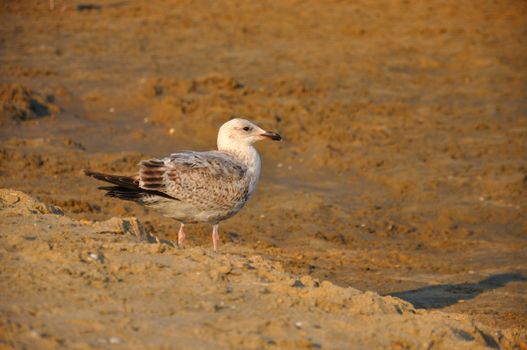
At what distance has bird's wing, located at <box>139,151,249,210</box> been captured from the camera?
7723 millimetres

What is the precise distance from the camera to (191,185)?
25.6 ft

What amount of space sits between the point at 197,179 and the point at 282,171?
15.9 feet

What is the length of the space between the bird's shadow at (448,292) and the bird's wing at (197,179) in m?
1.81

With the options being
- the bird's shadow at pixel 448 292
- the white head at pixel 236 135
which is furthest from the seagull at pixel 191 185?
the bird's shadow at pixel 448 292

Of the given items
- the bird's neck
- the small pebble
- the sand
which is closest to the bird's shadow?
the sand

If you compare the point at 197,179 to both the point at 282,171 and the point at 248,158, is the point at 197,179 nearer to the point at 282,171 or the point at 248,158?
the point at 248,158

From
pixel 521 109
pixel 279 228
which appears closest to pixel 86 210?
pixel 279 228

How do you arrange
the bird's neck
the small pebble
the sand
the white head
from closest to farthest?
the small pebble → the sand → the bird's neck → the white head

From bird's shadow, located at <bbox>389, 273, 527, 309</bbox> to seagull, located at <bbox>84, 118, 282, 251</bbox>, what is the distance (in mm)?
1756

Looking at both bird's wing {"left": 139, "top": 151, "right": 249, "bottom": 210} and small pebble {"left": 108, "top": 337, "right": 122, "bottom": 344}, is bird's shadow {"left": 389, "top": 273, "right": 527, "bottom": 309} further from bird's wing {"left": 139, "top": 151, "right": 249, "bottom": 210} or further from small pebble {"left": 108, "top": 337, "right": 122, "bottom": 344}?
small pebble {"left": 108, "top": 337, "right": 122, "bottom": 344}

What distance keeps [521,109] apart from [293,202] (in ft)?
19.3

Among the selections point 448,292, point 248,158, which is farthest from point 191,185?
point 448,292

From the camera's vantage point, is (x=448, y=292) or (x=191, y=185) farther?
(x=448, y=292)

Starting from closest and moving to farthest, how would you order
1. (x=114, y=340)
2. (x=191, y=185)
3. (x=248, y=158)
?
(x=114, y=340) → (x=191, y=185) → (x=248, y=158)
